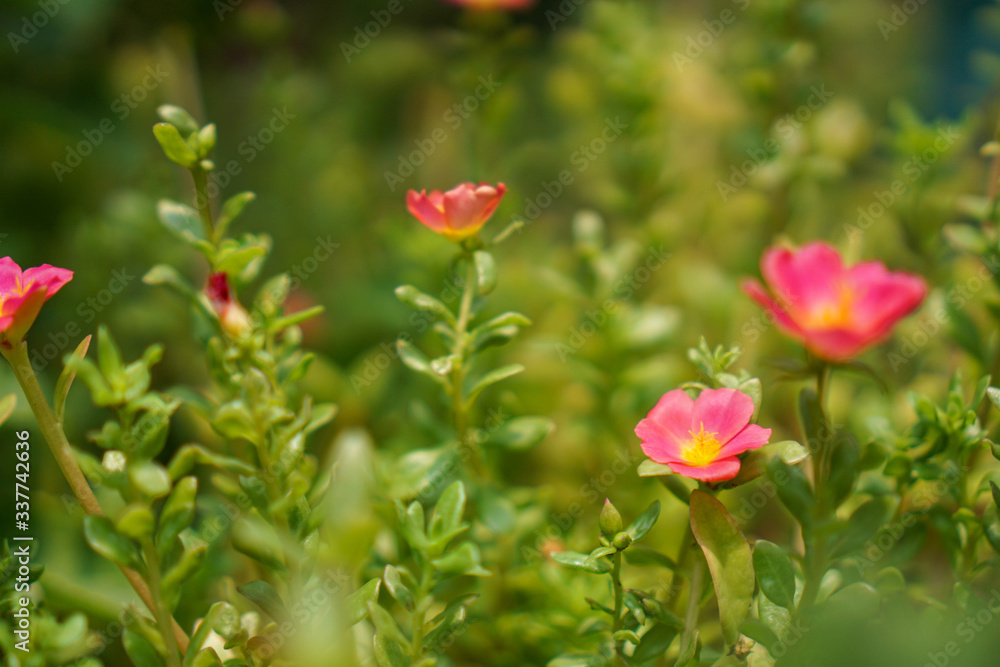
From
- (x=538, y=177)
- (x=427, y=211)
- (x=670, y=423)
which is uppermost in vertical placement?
(x=427, y=211)

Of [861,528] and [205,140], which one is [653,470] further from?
[205,140]

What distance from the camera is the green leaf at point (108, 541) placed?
0.51 metres

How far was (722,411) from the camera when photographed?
0.56m

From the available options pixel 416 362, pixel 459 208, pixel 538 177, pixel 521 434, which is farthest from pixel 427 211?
pixel 538 177

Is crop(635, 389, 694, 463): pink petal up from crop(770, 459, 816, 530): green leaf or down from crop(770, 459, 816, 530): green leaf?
up

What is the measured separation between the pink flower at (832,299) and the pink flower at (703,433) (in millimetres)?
68

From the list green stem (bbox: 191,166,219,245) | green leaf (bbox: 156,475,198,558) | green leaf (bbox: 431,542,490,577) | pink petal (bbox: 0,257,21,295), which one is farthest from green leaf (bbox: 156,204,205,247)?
green leaf (bbox: 431,542,490,577)

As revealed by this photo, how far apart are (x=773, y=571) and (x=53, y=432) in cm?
53

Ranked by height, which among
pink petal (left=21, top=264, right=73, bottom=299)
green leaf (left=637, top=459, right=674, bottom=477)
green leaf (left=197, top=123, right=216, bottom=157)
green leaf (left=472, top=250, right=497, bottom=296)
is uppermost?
green leaf (left=197, top=123, right=216, bottom=157)

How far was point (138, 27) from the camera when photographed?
1421 millimetres

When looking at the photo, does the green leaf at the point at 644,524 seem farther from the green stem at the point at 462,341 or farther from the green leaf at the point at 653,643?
the green stem at the point at 462,341

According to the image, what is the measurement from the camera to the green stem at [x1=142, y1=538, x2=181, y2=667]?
54 centimetres

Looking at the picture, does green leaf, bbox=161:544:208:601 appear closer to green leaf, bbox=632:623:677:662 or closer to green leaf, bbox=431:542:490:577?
green leaf, bbox=431:542:490:577

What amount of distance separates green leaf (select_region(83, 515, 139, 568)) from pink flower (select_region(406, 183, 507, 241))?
1.07ft
